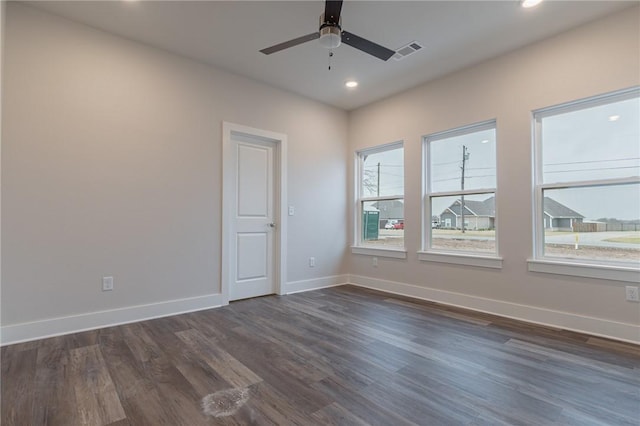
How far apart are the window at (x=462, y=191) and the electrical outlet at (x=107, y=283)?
3.51m

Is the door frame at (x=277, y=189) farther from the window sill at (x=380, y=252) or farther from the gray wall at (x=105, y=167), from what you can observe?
the window sill at (x=380, y=252)

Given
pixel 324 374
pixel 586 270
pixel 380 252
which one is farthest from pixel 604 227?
pixel 324 374

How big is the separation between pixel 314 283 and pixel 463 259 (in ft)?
6.64

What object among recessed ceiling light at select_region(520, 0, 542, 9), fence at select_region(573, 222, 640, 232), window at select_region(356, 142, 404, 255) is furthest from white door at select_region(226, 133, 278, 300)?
fence at select_region(573, 222, 640, 232)

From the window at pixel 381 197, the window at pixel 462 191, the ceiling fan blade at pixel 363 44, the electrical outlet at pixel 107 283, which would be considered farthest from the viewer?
the window at pixel 381 197

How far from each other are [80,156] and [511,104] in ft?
13.8

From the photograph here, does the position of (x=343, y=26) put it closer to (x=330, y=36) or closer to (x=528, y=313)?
(x=330, y=36)

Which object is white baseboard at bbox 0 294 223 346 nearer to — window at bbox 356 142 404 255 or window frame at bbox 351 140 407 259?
window frame at bbox 351 140 407 259

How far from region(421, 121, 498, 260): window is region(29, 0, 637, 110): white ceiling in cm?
85

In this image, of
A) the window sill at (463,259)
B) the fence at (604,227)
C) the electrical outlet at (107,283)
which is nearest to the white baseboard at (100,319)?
the electrical outlet at (107,283)

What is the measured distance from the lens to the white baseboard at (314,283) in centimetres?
424

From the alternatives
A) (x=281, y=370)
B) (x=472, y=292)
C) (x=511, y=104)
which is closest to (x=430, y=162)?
(x=511, y=104)

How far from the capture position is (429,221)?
13.1 ft

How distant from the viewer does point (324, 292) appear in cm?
427
